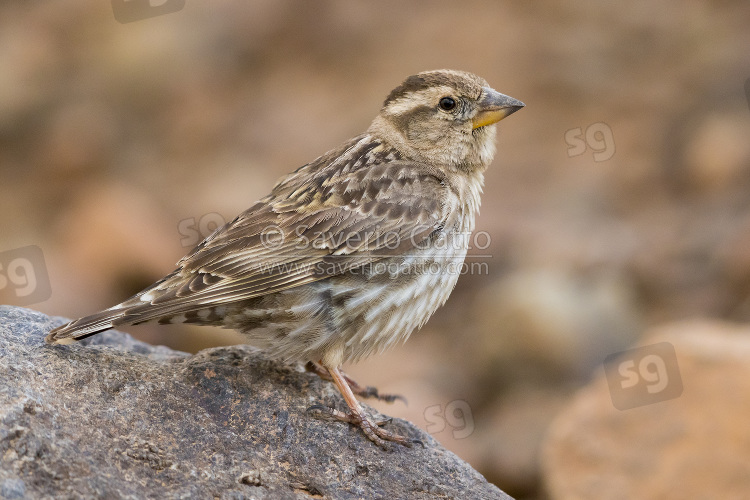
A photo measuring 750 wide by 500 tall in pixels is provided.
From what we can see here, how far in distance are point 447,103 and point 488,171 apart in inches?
308

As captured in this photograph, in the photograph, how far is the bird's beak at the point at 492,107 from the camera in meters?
5.96

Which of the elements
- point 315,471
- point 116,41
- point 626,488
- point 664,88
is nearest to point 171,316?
point 315,471

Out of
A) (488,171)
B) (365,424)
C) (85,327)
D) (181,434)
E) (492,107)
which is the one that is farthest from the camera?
(488,171)

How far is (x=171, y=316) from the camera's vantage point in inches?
197

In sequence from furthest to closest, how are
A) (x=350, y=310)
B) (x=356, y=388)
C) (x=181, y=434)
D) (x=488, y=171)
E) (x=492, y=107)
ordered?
(x=488, y=171)
(x=356, y=388)
(x=492, y=107)
(x=350, y=310)
(x=181, y=434)

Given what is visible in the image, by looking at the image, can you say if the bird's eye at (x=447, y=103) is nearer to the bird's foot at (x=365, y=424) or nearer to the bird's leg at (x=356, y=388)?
the bird's leg at (x=356, y=388)

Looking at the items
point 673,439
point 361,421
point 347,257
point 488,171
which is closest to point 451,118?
point 347,257

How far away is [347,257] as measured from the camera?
531 centimetres

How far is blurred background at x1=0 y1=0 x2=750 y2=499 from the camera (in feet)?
33.9

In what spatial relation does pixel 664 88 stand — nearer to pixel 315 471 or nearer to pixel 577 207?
pixel 577 207

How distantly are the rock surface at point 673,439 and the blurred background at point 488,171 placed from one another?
0.70 feet

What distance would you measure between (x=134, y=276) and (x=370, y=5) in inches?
292

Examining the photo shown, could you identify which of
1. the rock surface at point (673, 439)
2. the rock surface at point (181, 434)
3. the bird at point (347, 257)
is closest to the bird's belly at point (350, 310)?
the bird at point (347, 257)

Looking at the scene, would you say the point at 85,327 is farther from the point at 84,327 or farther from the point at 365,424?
the point at 365,424
